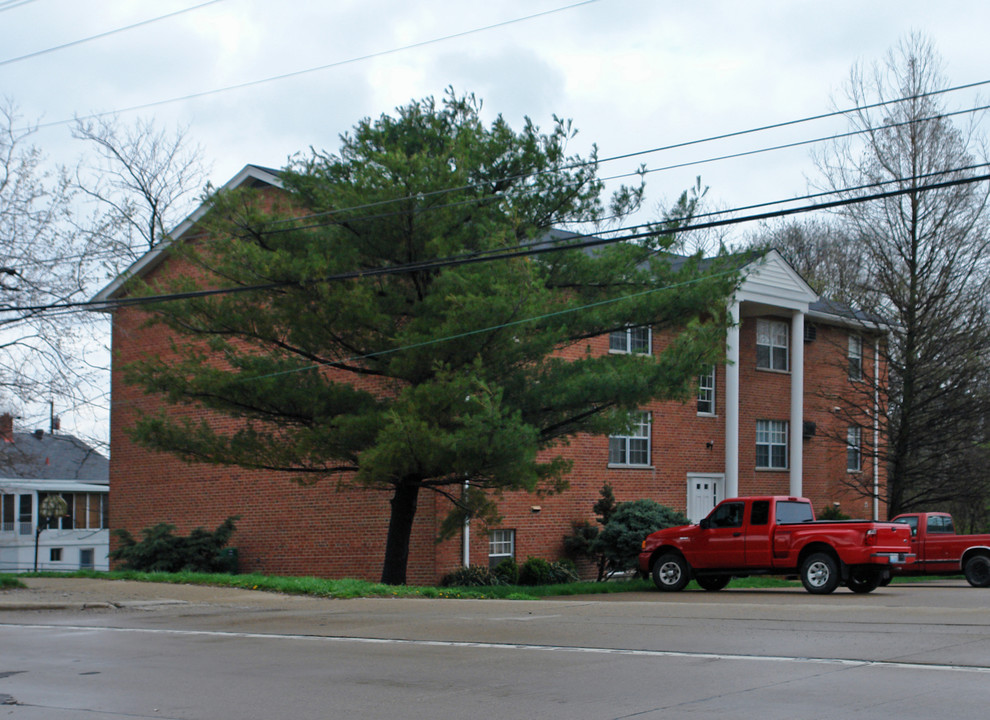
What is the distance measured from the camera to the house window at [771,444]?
33.5m

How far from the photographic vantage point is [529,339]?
63.2 feet

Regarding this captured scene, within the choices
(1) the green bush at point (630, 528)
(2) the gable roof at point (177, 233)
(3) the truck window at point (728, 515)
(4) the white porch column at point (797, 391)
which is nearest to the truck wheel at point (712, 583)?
(3) the truck window at point (728, 515)

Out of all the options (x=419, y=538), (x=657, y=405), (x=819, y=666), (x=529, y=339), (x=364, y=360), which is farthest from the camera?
(x=657, y=405)

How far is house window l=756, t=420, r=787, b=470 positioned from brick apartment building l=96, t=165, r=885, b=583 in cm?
5

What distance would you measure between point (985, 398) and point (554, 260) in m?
15.7

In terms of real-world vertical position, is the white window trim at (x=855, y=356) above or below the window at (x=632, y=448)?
above

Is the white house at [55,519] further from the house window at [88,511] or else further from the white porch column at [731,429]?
the white porch column at [731,429]

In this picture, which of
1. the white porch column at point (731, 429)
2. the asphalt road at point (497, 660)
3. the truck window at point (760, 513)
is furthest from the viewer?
the white porch column at point (731, 429)

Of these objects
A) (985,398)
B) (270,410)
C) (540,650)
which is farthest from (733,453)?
(540,650)

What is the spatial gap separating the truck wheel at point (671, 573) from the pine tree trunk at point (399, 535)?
5.01 metres

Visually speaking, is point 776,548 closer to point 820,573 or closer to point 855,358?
point 820,573

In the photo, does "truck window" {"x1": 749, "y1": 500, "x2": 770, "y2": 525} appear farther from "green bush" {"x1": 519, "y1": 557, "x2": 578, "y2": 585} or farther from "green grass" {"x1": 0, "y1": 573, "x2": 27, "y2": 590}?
"green grass" {"x1": 0, "y1": 573, "x2": 27, "y2": 590}

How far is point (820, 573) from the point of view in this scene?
1981cm

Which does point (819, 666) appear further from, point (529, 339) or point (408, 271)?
point (408, 271)
